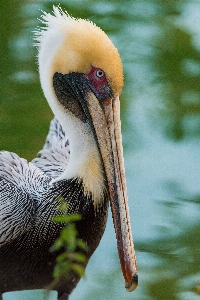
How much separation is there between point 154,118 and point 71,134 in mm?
2462

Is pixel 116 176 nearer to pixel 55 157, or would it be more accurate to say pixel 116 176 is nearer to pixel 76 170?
pixel 76 170

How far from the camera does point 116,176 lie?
3805 mm

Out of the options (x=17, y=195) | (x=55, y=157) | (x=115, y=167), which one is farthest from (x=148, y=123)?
(x=115, y=167)

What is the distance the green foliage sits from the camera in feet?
10.1

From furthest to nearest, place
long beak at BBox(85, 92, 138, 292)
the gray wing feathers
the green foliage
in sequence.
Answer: the gray wing feathers < long beak at BBox(85, 92, 138, 292) < the green foliage

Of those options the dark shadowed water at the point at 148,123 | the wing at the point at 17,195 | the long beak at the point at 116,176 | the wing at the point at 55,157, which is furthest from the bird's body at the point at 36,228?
the dark shadowed water at the point at 148,123

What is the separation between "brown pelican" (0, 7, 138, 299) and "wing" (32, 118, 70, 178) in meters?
0.35

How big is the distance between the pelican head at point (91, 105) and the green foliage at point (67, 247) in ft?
0.57

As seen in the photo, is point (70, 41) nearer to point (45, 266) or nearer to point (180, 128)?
point (45, 266)

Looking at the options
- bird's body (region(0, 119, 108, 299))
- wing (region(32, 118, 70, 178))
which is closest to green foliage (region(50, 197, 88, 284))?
bird's body (region(0, 119, 108, 299))

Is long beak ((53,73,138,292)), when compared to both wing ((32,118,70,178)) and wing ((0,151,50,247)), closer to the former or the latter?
wing ((0,151,50,247))

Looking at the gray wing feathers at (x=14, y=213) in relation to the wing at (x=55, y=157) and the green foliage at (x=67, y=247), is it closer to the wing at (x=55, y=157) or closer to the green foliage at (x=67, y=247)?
the green foliage at (x=67, y=247)

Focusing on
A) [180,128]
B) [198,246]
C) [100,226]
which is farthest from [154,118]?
[100,226]

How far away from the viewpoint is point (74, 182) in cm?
396
